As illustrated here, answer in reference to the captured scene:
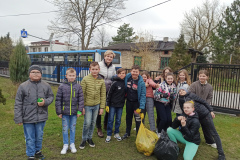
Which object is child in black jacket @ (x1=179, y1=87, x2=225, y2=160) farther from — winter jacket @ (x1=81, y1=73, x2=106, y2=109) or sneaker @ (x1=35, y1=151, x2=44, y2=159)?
sneaker @ (x1=35, y1=151, x2=44, y2=159)

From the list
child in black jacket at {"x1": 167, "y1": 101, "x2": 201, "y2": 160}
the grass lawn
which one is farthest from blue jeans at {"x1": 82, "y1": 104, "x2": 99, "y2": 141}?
child in black jacket at {"x1": 167, "y1": 101, "x2": 201, "y2": 160}

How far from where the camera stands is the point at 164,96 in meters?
3.80

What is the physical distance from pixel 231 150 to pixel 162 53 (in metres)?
21.1

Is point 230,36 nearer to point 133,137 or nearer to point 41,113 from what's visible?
point 133,137

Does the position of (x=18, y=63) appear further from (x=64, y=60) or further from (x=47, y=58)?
(x=47, y=58)

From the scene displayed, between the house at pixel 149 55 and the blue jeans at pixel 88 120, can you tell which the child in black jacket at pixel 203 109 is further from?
the house at pixel 149 55

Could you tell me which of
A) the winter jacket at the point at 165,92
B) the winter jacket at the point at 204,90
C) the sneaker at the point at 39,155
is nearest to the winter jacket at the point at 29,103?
the sneaker at the point at 39,155

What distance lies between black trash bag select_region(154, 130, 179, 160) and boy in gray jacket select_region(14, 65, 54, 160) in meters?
2.05

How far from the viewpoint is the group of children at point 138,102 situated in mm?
3236

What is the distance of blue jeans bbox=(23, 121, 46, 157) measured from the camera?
2.92 metres

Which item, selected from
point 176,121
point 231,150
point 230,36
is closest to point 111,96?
point 176,121

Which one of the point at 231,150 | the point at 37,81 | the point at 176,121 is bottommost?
the point at 231,150

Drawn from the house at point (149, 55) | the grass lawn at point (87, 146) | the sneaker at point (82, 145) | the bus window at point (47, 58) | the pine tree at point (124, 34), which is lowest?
the grass lawn at point (87, 146)

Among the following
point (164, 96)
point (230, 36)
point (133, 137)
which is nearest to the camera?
point (164, 96)
